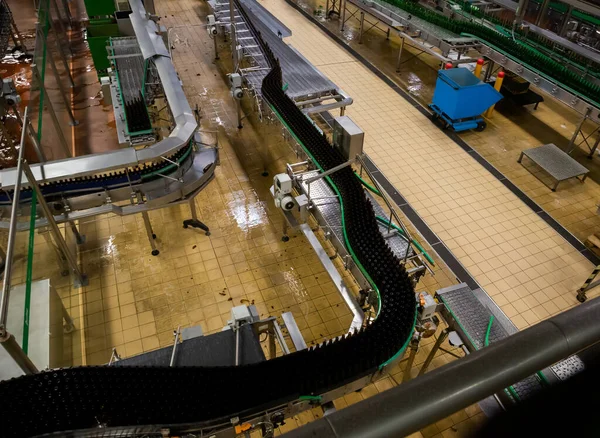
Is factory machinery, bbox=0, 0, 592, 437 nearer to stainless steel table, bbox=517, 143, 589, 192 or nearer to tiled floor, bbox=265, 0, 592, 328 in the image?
tiled floor, bbox=265, 0, 592, 328

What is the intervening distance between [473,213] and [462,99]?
2.59 m

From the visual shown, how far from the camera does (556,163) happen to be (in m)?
7.45

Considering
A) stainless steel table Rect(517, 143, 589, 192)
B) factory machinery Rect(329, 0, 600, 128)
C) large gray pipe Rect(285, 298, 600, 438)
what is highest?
large gray pipe Rect(285, 298, 600, 438)

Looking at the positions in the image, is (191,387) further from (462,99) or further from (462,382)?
(462,99)

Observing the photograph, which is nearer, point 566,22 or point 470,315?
point 470,315

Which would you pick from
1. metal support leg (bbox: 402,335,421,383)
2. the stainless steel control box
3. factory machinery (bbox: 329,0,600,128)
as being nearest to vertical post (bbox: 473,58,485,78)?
factory machinery (bbox: 329,0,600,128)

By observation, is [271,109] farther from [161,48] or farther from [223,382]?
[223,382]

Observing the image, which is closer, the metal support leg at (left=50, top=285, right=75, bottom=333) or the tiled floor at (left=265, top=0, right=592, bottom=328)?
the metal support leg at (left=50, top=285, right=75, bottom=333)

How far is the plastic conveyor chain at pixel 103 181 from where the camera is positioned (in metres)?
4.87

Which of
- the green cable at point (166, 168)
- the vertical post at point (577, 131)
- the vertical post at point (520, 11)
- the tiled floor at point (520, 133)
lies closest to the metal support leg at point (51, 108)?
the green cable at point (166, 168)

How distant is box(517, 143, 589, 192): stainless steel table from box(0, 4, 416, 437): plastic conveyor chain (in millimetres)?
5000

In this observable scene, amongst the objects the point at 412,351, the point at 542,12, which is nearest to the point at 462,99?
the point at 542,12

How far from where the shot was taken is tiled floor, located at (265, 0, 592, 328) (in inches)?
229

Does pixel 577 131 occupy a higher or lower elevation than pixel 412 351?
higher
